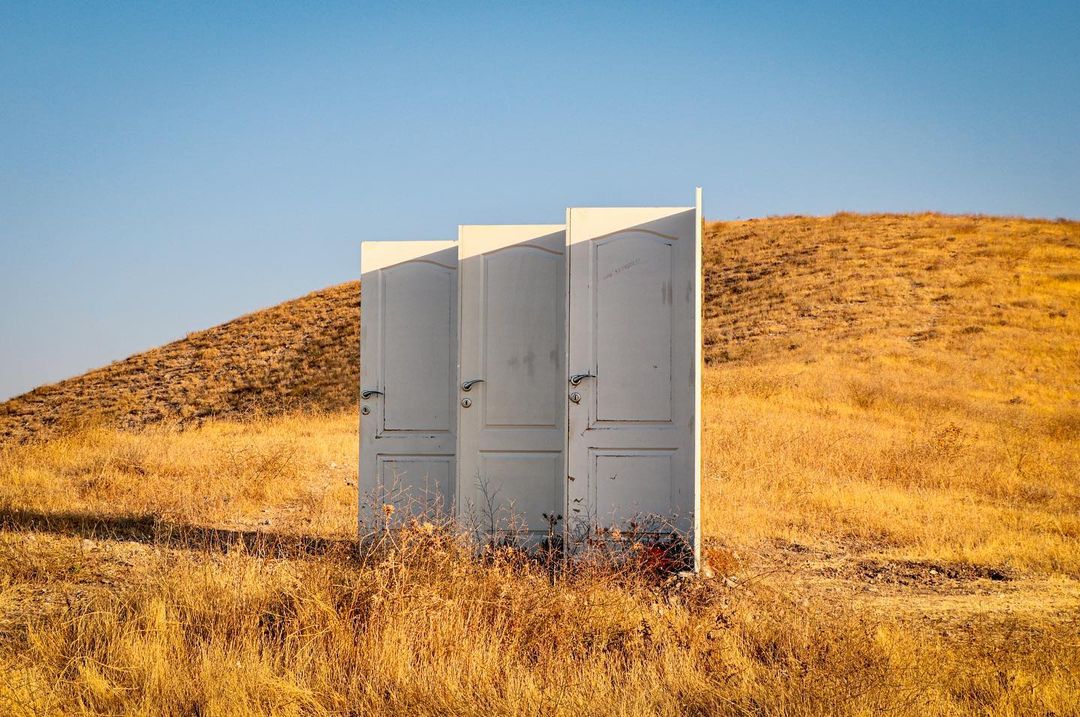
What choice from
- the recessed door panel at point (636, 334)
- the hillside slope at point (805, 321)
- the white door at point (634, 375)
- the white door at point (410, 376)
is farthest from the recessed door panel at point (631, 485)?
the hillside slope at point (805, 321)

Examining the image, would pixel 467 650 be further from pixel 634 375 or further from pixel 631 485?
pixel 634 375

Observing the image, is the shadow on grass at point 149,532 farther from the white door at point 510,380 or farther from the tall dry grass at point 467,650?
the tall dry grass at point 467,650

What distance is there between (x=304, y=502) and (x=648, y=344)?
5.60 metres

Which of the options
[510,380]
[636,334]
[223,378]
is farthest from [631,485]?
[223,378]

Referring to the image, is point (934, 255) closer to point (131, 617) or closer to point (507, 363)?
point (507, 363)

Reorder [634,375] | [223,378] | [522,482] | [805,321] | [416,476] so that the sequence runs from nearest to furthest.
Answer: [634,375] → [522,482] → [416,476] → [805,321] → [223,378]

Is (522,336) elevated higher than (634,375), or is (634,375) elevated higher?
(522,336)

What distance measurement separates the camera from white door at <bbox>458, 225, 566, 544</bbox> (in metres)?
7.46

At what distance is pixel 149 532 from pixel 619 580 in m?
5.03

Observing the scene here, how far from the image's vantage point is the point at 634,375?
6.89 metres

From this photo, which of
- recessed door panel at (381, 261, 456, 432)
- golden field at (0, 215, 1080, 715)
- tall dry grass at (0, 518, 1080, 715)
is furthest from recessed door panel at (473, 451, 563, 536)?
tall dry grass at (0, 518, 1080, 715)

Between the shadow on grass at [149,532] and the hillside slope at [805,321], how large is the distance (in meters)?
14.3

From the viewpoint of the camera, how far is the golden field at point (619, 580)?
4207 mm

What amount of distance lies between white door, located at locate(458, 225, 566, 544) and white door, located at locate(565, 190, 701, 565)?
56 cm
